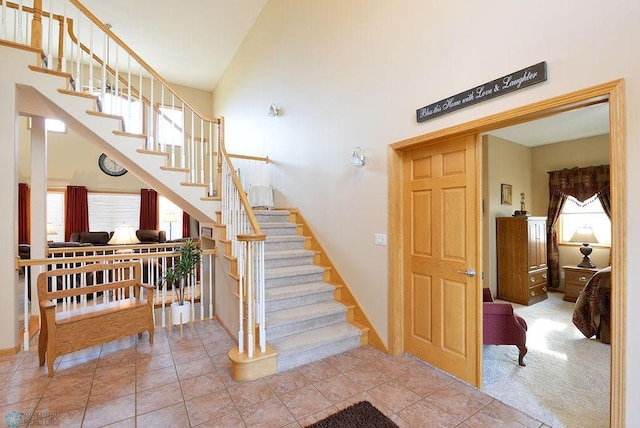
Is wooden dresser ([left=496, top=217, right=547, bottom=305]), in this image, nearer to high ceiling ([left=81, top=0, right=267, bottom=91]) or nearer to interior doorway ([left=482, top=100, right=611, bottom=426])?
interior doorway ([left=482, top=100, right=611, bottom=426])

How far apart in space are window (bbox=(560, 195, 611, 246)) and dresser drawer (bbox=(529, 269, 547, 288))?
115cm

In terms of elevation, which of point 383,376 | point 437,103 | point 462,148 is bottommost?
Answer: point 383,376

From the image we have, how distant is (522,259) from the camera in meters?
5.10

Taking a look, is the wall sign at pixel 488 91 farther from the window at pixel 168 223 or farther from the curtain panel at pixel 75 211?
the curtain panel at pixel 75 211

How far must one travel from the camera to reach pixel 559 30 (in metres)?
1.85

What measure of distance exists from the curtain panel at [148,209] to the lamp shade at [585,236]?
9628mm

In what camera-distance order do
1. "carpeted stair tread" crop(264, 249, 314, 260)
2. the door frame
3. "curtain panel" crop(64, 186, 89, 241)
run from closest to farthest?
1. the door frame
2. "carpeted stair tread" crop(264, 249, 314, 260)
3. "curtain panel" crop(64, 186, 89, 241)

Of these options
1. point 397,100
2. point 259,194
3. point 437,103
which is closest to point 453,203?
point 437,103

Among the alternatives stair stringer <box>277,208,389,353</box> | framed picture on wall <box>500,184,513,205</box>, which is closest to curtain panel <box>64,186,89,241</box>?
stair stringer <box>277,208,389,353</box>

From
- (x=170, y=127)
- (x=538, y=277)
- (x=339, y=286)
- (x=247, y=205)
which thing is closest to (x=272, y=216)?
(x=247, y=205)

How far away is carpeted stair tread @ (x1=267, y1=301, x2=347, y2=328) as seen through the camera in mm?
3003

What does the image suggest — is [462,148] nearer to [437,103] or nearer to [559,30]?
[437,103]

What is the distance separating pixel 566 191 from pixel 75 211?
432 inches

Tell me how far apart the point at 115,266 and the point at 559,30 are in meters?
4.27
